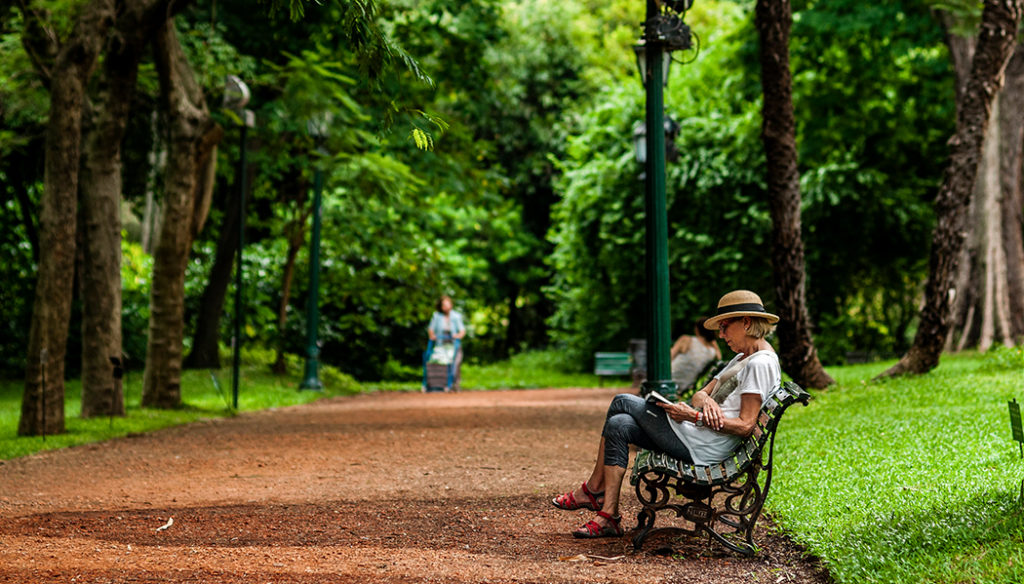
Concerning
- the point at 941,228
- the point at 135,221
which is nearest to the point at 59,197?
the point at 941,228

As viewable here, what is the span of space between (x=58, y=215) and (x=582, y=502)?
732 centimetres

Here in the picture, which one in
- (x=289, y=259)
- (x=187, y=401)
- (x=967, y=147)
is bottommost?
(x=187, y=401)

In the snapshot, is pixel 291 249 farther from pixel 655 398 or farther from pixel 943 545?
pixel 943 545

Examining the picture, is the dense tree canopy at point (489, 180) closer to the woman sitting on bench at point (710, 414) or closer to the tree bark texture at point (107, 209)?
the tree bark texture at point (107, 209)

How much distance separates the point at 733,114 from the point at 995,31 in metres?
13.0

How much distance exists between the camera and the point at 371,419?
47.1 ft

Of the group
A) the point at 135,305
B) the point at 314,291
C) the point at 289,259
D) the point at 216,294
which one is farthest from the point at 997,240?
the point at 135,305

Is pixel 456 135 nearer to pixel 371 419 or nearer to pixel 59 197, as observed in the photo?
pixel 371 419

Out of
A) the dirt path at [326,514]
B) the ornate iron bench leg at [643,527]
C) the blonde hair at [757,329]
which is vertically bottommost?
the dirt path at [326,514]

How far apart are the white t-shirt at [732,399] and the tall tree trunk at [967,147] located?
8397mm

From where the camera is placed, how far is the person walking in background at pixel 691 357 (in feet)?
45.0

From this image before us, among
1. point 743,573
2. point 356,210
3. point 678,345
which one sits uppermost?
point 356,210

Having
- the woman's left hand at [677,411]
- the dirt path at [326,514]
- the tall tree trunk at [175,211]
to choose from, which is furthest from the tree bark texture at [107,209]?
the woman's left hand at [677,411]

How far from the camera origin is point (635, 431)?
625cm
